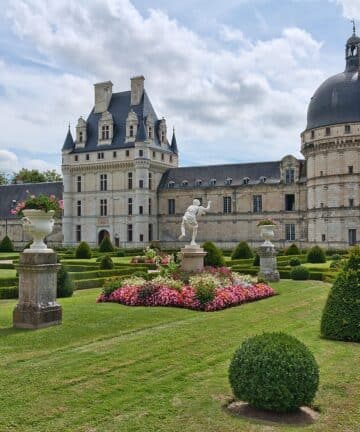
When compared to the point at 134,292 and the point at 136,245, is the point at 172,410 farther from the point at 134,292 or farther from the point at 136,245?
the point at 136,245

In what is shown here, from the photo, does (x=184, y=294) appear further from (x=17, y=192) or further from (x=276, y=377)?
(x=17, y=192)

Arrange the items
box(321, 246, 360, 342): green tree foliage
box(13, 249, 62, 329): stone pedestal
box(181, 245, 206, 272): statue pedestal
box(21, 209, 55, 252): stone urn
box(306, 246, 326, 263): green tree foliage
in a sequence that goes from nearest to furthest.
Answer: box(321, 246, 360, 342): green tree foliage
box(13, 249, 62, 329): stone pedestal
box(21, 209, 55, 252): stone urn
box(181, 245, 206, 272): statue pedestal
box(306, 246, 326, 263): green tree foliage

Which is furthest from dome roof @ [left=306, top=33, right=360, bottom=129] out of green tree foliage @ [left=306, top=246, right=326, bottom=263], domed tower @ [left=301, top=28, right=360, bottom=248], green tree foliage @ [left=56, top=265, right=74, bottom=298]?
green tree foliage @ [left=56, top=265, right=74, bottom=298]

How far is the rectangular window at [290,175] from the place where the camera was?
5781 centimetres

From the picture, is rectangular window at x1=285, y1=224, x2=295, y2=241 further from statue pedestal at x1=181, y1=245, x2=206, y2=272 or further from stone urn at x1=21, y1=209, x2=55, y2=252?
stone urn at x1=21, y1=209, x2=55, y2=252

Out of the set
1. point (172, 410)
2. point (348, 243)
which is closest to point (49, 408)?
point (172, 410)

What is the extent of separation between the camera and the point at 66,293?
18469 millimetres

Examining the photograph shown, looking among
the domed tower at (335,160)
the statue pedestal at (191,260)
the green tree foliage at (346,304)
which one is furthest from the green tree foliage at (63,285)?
the domed tower at (335,160)

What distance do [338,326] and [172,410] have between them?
534cm

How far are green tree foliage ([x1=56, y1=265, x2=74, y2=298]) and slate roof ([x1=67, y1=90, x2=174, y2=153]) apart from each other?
148 ft

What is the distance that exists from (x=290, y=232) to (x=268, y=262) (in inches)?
1335

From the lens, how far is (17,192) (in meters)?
73.1

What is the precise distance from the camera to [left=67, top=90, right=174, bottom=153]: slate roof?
64.1 metres

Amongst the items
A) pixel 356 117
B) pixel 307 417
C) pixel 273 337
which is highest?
pixel 356 117
